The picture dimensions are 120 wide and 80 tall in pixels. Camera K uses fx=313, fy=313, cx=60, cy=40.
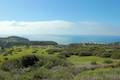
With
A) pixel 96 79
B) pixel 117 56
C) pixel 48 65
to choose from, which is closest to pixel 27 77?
pixel 96 79

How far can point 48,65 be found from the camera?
30.8 metres

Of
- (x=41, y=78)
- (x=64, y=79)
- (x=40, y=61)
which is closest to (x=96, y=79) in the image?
(x=64, y=79)

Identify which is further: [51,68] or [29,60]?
[29,60]

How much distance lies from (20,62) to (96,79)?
62.1 ft

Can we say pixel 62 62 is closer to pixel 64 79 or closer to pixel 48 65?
pixel 48 65

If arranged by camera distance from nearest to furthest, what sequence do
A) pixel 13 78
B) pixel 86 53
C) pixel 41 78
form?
pixel 13 78, pixel 41 78, pixel 86 53

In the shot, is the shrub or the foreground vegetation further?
the shrub

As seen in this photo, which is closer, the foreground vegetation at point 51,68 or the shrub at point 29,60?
the foreground vegetation at point 51,68

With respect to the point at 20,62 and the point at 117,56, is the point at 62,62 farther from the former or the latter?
the point at 117,56

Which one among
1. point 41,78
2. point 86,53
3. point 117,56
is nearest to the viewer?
point 41,78

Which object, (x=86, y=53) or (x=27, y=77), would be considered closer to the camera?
(x=27, y=77)

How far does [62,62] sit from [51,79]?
15705mm

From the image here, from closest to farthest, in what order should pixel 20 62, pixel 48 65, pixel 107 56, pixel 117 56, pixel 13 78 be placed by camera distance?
pixel 13 78, pixel 48 65, pixel 20 62, pixel 117 56, pixel 107 56

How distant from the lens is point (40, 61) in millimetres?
32594
